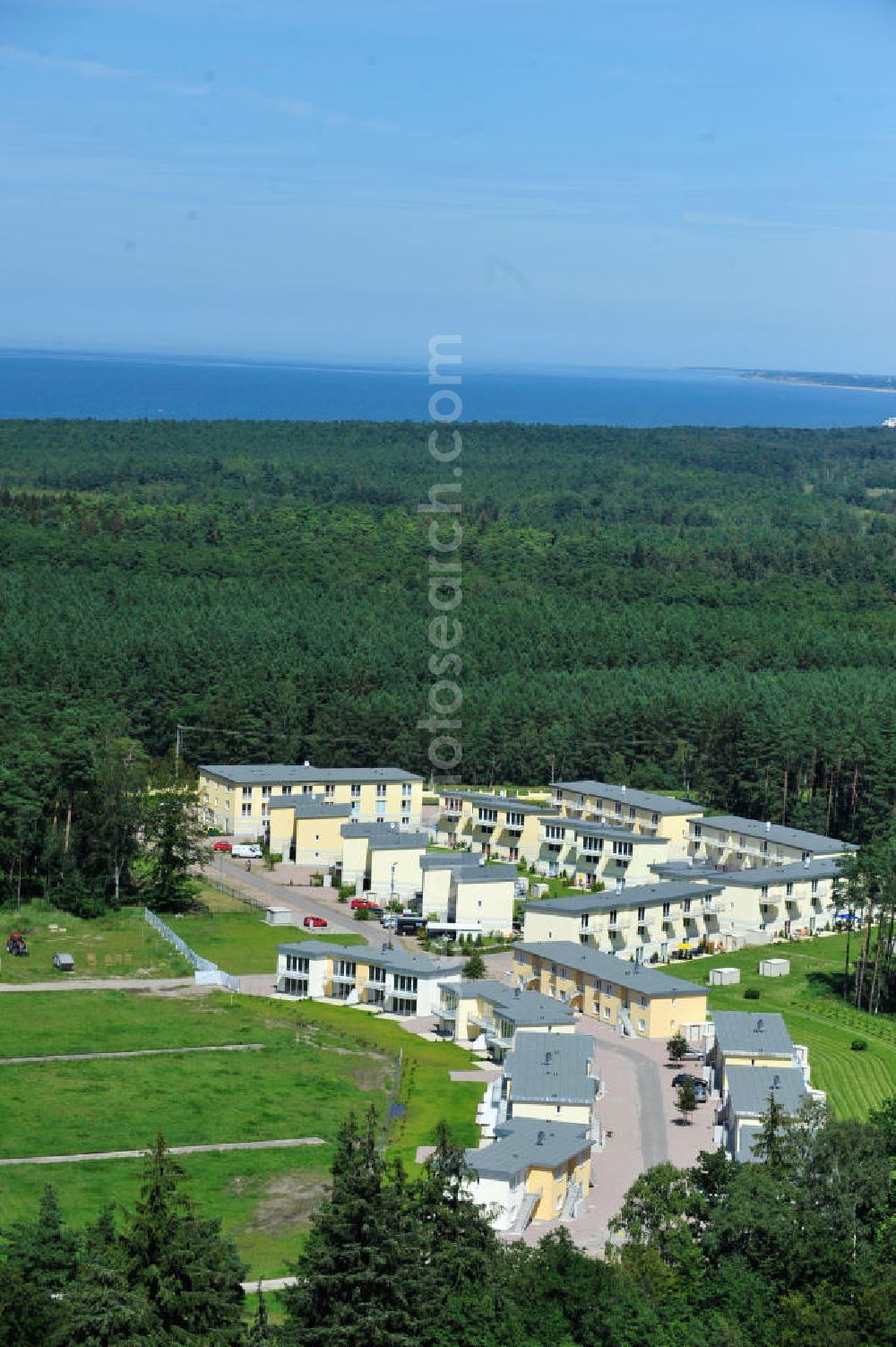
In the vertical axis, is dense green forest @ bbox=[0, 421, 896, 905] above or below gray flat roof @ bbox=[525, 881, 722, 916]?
above

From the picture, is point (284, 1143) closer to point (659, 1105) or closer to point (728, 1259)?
point (659, 1105)

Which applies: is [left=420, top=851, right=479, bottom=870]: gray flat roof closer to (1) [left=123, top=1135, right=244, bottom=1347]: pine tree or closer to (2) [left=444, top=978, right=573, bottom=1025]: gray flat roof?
(2) [left=444, top=978, right=573, bottom=1025]: gray flat roof

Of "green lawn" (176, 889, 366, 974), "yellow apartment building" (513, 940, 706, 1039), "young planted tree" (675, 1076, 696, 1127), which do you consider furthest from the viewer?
"green lawn" (176, 889, 366, 974)

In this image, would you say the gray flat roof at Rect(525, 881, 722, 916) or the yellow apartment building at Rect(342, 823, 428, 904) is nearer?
the gray flat roof at Rect(525, 881, 722, 916)

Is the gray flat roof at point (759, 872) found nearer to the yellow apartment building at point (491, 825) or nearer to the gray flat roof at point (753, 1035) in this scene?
the yellow apartment building at point (491, 825)

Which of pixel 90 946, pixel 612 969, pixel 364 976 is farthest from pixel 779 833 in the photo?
pixel 90 946

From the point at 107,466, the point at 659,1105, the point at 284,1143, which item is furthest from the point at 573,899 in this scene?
the point at 107,466

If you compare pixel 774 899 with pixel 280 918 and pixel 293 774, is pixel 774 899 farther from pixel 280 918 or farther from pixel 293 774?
pixel 293 774

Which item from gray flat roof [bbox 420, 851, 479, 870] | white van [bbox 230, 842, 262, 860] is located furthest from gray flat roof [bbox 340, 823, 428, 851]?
white van [bbox 230, 842, 262, 860]
